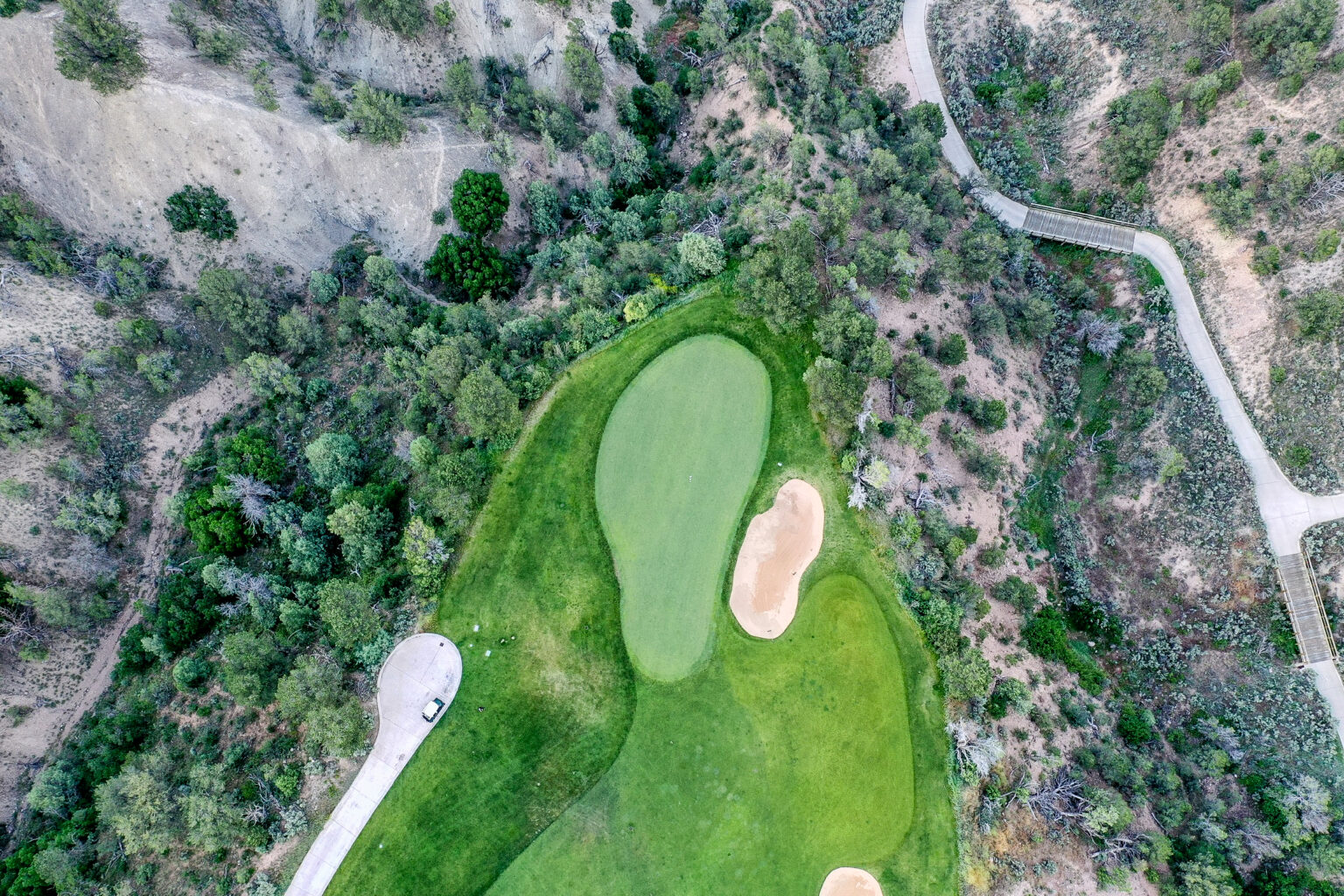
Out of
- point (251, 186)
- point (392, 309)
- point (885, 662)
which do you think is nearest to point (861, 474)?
point (885, 662)

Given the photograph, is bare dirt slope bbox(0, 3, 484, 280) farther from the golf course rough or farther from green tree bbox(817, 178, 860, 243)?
green tree bbox(817, 178, 860, 243)

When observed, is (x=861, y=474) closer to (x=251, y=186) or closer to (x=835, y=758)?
(x=835, y=758)

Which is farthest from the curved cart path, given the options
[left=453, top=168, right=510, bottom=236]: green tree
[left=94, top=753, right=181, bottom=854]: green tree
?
[left=94, top=753, right=181, bottom=854]: green tree

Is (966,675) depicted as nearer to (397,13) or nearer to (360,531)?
(360,531)

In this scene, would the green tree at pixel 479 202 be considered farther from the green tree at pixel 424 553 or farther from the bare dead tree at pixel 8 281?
the bare dead tree at pixel 8 281

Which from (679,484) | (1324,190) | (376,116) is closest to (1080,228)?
(1324,190)

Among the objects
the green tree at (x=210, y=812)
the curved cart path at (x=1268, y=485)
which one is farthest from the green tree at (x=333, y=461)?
the curved cart path at (x=1268, y=485)
